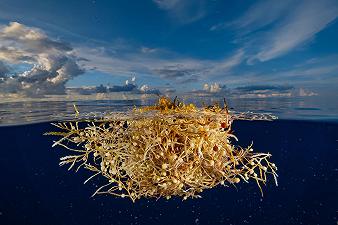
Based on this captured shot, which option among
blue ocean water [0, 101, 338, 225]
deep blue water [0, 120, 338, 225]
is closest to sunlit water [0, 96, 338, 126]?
blue ocean water [0, 101, 338, 225]

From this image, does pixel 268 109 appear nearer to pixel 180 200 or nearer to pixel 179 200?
pixel 179 200

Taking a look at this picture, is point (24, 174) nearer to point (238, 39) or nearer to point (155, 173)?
point (238, 39)

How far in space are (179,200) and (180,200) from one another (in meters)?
0.39

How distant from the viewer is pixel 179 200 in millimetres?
49844

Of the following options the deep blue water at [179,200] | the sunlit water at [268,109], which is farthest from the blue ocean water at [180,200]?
the sunlit water at [268,109]

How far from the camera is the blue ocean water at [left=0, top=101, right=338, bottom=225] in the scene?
4519cm

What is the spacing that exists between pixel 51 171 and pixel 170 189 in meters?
50.9

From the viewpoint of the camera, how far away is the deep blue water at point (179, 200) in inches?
1799

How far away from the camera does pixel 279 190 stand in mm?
52500

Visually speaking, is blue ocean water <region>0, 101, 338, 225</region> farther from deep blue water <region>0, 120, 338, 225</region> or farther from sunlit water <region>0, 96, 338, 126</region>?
sunlit water <region>0, 96, 338, 126</region>

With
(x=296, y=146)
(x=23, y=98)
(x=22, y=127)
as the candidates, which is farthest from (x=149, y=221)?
(x=23, y=98)

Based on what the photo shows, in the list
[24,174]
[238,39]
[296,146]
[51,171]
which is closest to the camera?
[238,39]

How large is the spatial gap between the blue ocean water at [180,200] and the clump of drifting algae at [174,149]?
32726 millimetres

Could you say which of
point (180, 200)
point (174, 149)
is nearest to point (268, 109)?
point (174, 149)
